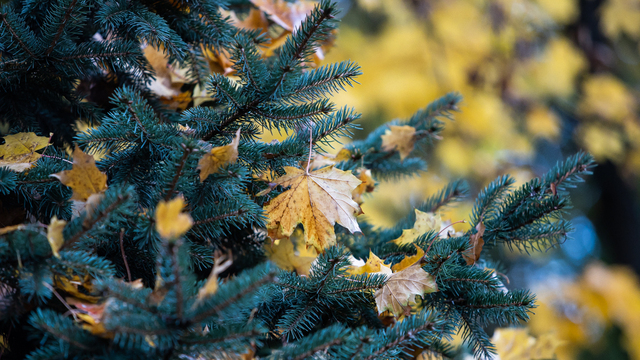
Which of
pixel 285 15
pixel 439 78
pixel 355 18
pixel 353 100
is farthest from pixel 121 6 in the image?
pixel 355 18

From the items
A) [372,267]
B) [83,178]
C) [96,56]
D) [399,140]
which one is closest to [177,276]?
[83,178]

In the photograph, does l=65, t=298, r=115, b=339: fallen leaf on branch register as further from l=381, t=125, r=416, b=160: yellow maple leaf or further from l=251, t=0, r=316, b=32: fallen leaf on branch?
l=251, t=0, r=316, b=32: fallen leaf on branch

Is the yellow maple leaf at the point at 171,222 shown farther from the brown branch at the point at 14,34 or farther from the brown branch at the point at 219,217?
the brown branch at the point at 14,34

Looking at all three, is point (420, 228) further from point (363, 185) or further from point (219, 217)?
point (219, 217)

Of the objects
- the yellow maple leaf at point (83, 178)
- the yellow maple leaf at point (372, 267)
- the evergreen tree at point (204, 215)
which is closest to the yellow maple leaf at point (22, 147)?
the evergreen tree at point (204, 215)

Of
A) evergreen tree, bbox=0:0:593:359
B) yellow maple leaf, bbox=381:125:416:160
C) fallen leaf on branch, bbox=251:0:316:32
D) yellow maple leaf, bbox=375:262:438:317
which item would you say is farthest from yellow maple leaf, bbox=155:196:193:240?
fallen leaf on branch, bbox=251:0:316:32

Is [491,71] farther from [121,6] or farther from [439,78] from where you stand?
[121,6]

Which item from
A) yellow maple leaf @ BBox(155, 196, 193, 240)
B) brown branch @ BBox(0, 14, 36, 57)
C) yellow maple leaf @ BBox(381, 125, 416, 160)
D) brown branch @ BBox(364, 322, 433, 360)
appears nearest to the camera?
yellow maple leaf @ BBox(155, 196, 193, 240)
